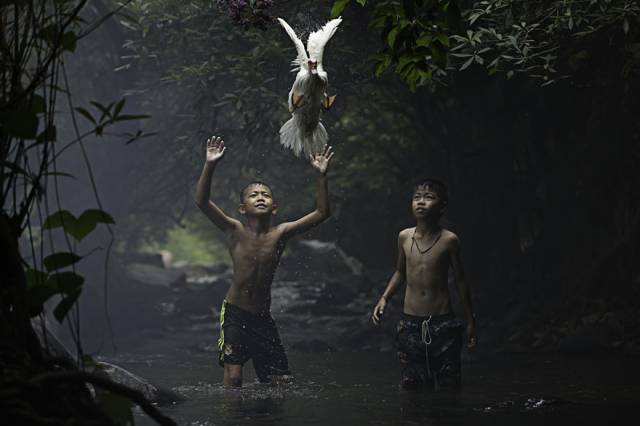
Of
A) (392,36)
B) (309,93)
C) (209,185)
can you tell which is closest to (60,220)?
(392,36)

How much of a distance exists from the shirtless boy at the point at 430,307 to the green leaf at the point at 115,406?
526 centimetres

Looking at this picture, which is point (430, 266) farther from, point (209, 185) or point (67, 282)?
point (67, 282)

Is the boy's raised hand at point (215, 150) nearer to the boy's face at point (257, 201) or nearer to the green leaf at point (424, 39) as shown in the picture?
the boy's face at point (257, 201)

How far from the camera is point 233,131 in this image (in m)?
14.0

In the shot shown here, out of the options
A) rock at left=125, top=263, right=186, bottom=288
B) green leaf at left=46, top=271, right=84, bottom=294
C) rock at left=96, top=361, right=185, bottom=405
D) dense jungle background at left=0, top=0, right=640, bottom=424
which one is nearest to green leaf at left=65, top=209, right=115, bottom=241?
green leaf at left=46, top=271, right=84, bottom=294

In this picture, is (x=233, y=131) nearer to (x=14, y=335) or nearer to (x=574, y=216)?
(x=574, y=216)

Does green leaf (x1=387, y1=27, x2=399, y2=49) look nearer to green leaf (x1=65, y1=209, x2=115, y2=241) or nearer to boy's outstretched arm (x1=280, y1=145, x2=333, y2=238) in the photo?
green leaf (x1=65, y1=209, x2=115, y2=241)

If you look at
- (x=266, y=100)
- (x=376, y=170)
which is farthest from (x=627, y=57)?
(x=376, y=170)

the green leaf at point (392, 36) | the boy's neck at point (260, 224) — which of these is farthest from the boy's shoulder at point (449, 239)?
the green leaf at point (392, 36)

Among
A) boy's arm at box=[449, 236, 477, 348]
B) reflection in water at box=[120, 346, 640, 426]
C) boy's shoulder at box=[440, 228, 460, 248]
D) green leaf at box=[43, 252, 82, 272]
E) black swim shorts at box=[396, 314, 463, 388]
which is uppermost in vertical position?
boy's shoulder at box=[440, 228, 460, 248]

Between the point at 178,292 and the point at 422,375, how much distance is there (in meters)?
16.3

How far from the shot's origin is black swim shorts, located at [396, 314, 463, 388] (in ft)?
28.6

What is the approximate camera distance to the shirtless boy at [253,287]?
916cm

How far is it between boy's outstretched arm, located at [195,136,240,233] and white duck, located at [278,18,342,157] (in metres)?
1.36
